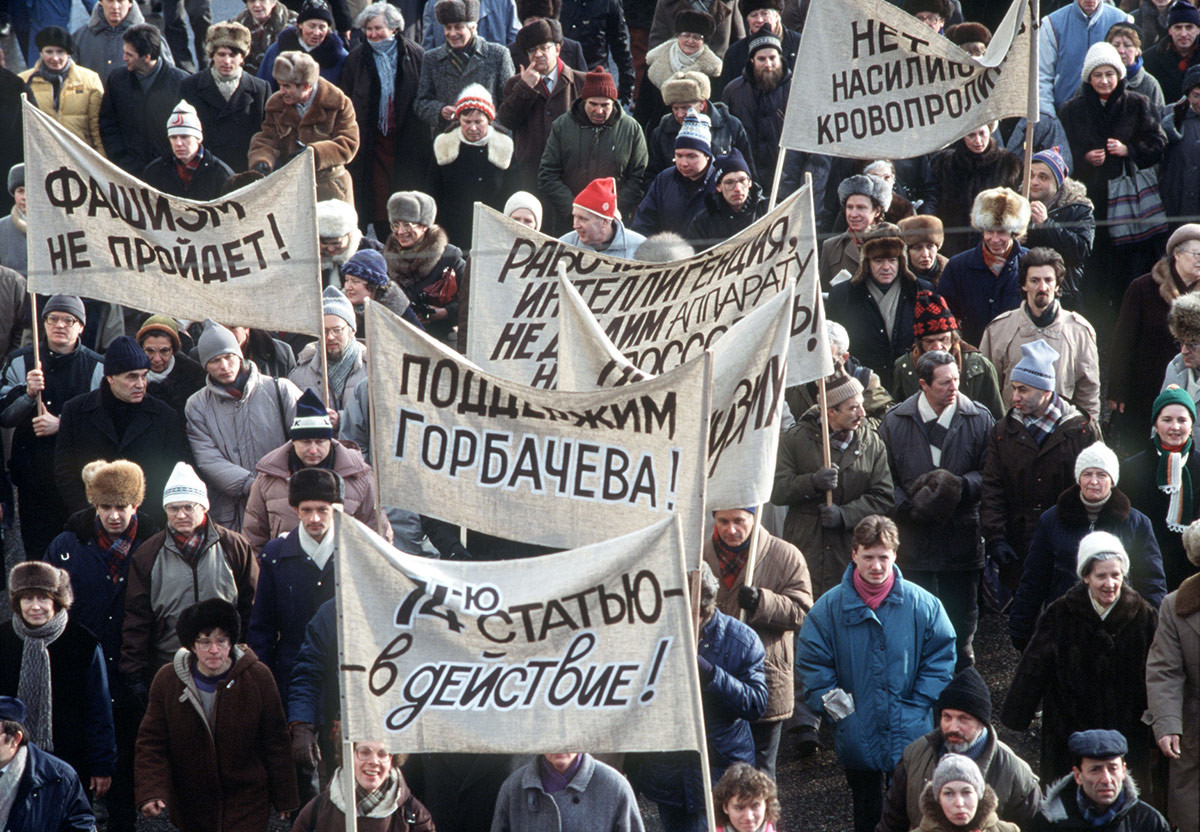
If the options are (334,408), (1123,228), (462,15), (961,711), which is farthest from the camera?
(462,15)

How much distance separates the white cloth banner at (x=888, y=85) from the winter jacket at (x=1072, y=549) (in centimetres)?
229

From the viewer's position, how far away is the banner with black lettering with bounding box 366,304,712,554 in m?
7.20

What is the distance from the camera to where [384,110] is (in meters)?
14.3

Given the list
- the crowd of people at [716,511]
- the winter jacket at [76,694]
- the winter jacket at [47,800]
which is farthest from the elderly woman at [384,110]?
the winter jacket at [47,800]

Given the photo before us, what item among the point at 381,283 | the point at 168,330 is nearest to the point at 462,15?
the point at 381,283

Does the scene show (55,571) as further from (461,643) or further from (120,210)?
(461,643)

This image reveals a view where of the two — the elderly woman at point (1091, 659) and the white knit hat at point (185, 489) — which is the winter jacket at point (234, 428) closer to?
the white knit hat at point (185, 489)

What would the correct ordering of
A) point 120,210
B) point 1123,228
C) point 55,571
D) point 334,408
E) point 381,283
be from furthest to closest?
point 1123,228 → point 381,283 → point 334,408 → point 120,210 → point 55,571

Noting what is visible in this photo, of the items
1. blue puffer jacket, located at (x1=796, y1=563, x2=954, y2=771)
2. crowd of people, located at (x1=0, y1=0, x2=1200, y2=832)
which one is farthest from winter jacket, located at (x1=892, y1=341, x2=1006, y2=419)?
blue puffer jacket, located at (x1=796, y1=563, x2=954, y2=771)

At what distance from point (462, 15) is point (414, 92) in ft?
2.15

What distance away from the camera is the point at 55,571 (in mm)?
8352

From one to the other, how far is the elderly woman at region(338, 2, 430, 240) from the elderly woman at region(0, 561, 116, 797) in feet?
20.5

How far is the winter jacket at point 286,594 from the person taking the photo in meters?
8.66

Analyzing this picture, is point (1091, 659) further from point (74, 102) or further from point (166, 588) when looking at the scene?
point (74, 102)
